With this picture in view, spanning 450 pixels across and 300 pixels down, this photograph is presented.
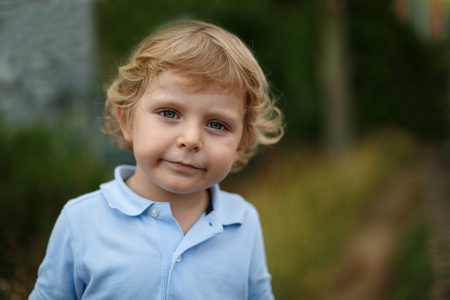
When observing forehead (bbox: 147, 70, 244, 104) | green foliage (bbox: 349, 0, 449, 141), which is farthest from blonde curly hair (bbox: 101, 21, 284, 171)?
green foliage (bbox: 349, 0, 449, 141)

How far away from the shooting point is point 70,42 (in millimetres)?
4621

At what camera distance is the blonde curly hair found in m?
1.42

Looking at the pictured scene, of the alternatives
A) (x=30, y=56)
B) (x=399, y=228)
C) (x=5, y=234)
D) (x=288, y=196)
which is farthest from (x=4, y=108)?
(x=399, y=228)

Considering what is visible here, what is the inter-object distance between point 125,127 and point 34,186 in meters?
1.58

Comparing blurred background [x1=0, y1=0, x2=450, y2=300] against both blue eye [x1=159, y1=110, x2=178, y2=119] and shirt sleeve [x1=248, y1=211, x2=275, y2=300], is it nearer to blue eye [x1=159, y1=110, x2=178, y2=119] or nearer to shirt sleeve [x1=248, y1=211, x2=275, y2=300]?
blue eye [x1=159, y1=110, x2=178, y2=119]

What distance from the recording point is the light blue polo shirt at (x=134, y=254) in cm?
140

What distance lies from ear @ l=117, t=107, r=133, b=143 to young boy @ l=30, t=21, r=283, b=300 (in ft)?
0.04

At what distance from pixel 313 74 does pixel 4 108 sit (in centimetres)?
631


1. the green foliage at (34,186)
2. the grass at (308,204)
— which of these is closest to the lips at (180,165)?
the green foliage at (34,186)

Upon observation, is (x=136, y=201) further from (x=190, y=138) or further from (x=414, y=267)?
(x=414, y=267)

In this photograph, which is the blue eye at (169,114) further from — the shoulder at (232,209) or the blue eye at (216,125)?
the shoulder at (232,209)

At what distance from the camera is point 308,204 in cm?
477

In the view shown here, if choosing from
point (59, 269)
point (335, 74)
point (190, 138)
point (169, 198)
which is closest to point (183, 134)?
point (190, 138)

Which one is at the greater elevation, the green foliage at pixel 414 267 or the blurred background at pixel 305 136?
the blurred background at pixel 305 136
